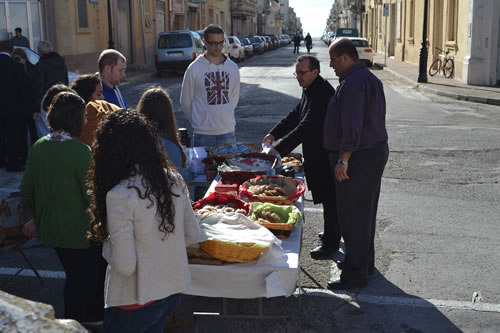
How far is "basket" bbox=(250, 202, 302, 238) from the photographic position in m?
4.08

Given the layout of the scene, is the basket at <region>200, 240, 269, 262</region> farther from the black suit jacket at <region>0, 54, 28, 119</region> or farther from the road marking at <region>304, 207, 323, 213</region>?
the black suit jacket at <region>0, 54, 28, 119</region>

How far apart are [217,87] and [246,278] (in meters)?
2.81

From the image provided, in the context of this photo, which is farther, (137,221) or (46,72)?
(46,72)

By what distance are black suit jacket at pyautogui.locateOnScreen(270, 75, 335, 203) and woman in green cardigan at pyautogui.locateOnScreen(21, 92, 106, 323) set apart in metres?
2.05

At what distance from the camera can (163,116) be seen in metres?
4.15

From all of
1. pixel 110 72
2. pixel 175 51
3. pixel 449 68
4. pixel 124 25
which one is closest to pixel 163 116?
pixel 110 72

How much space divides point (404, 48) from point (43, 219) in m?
34.1

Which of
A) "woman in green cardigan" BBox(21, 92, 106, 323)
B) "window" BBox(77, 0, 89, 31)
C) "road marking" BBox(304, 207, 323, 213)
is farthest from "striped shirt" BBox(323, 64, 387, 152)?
"window" BBox(77, 0, 89, 31)

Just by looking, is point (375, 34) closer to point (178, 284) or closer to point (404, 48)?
point (404, 48)

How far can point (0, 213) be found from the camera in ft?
14.3

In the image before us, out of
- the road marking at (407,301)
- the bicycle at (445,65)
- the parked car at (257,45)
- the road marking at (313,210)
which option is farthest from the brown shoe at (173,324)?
the parked car at (257,45)

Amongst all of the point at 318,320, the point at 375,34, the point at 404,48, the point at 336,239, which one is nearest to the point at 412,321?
the point at 318,320

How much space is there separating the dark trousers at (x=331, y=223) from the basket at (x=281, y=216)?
0.91 m

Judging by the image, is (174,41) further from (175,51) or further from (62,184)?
(62,184)
